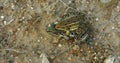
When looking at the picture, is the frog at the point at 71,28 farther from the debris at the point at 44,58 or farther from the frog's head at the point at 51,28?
the debris at the point at 44,58

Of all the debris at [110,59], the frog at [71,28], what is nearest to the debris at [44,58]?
the frog at [71,28]

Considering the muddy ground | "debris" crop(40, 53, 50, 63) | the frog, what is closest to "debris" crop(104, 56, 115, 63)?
the muddy ground

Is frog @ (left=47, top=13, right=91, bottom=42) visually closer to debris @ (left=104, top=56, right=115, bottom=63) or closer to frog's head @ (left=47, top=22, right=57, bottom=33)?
frog's head @ (left=47, top=22, right=57, bottom=33)

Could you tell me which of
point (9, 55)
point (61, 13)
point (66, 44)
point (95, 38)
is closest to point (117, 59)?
point (95, 38)

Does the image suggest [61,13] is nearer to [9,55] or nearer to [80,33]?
[80,33]

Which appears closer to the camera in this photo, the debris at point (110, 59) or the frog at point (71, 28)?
the debris at point (110, 59)

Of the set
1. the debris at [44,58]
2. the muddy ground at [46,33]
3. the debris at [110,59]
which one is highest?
the muddy ground at [46,33]
